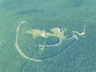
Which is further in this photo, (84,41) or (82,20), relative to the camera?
(82,20)

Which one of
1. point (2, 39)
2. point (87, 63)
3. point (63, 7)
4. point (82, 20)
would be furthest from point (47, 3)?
point (87, 63)

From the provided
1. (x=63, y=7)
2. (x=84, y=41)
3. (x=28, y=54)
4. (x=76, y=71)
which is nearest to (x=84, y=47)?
(x=84, y=41)

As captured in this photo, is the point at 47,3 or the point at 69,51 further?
the point at 47,3

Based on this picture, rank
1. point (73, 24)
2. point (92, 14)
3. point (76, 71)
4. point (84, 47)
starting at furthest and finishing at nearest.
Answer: point (92, 14)
point (73, 24)
point (84, 47)
point (76, 71)

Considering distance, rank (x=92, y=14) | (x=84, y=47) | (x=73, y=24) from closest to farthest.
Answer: (x=84, y=47)
(x=73, y=24)
(x=92, y=14)

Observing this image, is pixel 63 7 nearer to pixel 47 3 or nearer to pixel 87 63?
pixel 47 3

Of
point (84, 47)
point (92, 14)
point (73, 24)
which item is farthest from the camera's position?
point (92, 14)

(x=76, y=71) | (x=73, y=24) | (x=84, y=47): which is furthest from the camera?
(x=73, y=24)

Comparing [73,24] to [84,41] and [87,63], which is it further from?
[87,63]
